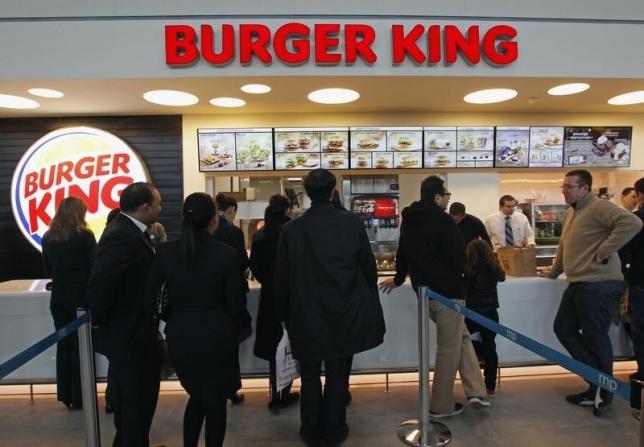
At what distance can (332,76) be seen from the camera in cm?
381

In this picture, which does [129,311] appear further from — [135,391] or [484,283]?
[484,283]

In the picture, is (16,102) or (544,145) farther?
(544,145)

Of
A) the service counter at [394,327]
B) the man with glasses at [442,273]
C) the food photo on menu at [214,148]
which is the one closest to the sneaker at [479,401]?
the man with glasses at [442,273]

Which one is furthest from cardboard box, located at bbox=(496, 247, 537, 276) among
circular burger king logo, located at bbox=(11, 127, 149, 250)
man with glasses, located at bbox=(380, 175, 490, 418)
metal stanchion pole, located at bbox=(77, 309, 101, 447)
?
circular burger king logo, located at bbox=(11, 127, 149, 250)

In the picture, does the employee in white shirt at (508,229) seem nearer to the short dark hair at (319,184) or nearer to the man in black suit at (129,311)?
the short dark hair at (319,184)

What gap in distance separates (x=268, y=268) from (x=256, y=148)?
7.88ft

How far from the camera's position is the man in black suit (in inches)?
75.5

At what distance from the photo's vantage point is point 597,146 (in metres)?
5.26

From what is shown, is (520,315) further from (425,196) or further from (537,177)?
(537,177)

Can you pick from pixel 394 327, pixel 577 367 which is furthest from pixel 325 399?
pixel 577 367

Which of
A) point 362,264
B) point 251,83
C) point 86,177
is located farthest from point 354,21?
point 86,177

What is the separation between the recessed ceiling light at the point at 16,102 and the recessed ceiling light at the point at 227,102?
6.16 ft

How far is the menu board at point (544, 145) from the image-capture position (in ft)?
17.0

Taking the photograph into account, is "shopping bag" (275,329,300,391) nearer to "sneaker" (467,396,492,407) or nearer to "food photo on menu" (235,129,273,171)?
"sneaker" (467,396,492,407)
